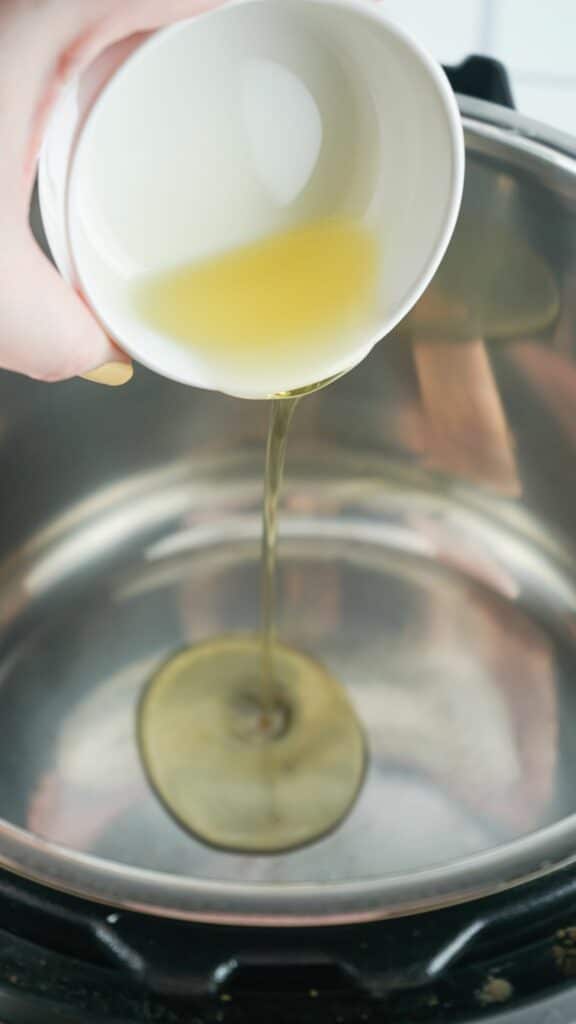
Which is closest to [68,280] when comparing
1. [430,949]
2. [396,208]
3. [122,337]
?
[122,337]

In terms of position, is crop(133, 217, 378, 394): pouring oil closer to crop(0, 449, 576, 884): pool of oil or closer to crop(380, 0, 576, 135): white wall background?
crop(0, 449, 576, 884): pool of oil

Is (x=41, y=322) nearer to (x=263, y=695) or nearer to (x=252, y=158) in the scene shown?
(x=252, y=158)

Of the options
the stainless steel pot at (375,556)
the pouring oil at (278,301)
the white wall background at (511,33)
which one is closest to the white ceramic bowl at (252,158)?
the pouring oil at (278,301)

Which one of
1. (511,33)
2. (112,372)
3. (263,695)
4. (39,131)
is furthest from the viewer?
(511,33)

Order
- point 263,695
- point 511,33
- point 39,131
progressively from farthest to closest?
point 511,33 → point 263,695 → point 39,131

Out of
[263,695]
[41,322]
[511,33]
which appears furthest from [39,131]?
[511,33]

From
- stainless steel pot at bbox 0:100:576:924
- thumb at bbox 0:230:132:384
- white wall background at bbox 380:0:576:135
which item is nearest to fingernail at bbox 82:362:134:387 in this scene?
thumb at bbox 0:230:132:384
